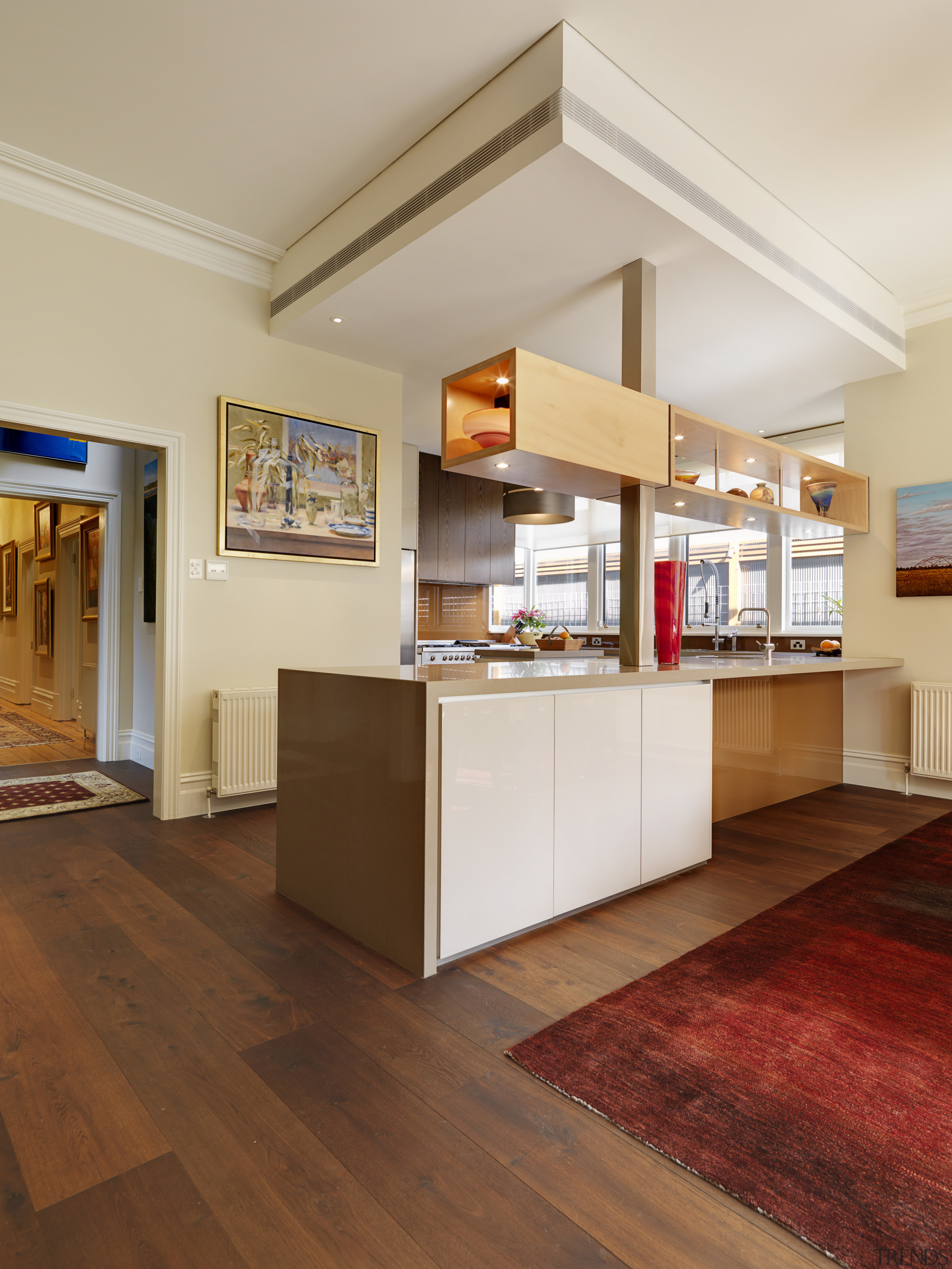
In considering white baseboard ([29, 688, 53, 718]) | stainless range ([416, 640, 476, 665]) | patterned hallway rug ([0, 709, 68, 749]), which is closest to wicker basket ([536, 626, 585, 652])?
stainless range ([416, 640, 476, 665])

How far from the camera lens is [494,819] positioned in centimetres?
214

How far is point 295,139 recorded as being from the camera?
3.07 meters

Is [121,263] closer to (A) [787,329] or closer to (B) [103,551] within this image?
(B) [103,551]

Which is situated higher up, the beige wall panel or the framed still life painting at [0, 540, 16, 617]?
the framed still life painting at [0, 540, 16, 617]

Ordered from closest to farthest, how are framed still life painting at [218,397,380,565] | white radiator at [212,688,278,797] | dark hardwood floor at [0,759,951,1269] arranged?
dark hardwood floor at [0,759,951,1269] → white radiator at [212,688,278,797] → framed still life painting at [218,397,380,565]

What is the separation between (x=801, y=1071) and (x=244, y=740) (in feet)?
9.98

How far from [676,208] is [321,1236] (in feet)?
11.2

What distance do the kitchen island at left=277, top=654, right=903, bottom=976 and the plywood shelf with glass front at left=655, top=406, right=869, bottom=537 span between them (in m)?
1.09

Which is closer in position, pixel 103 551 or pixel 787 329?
pixel 787 329

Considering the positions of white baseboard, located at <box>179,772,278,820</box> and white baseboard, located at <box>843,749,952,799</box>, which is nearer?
white baseboard, located at <box>179,772,278,820</box>

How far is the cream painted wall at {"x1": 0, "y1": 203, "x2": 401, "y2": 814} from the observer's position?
3.34 metres

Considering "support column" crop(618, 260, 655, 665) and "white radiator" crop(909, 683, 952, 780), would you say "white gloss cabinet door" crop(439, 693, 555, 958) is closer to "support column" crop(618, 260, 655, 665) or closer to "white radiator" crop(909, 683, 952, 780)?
"support column" crop(618, 260, 655, 665)

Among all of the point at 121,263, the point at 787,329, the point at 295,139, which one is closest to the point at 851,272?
the point at 787,329

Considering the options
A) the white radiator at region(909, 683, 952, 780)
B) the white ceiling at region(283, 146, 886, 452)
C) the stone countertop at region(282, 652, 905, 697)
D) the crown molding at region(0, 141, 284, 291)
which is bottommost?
the white radiator at region(909, 683, 952, 780)
